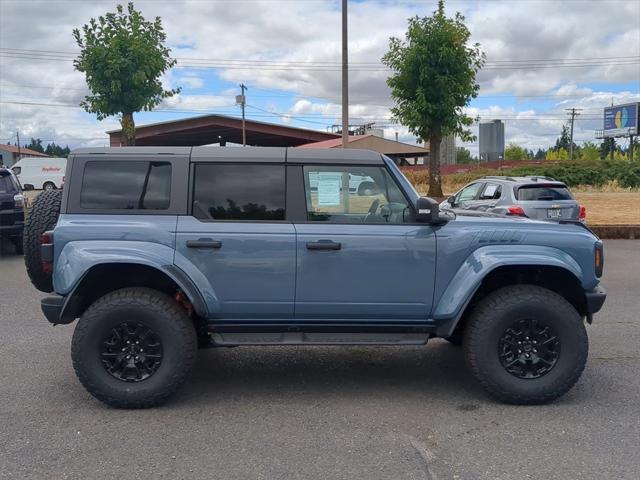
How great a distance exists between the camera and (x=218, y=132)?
42031 mm

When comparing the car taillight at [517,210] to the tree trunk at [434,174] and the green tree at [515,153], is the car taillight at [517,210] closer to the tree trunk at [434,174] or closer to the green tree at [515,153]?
the tree trunk at [434,174]

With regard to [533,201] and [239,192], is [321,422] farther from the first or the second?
[533,201]

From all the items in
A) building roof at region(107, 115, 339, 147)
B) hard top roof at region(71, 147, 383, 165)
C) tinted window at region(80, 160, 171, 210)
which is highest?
building roof at region(107, 115, 339, 147)

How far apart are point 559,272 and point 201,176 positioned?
2.81m

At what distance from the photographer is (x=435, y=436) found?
4.05 meters

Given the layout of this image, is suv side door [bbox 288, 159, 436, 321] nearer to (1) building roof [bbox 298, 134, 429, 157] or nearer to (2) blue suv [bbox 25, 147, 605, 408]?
(2) blue suv [bbox 25, 147, 605, 408]

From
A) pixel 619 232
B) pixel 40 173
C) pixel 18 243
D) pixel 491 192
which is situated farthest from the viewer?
pixel 40 173

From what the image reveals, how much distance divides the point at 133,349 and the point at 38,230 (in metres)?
1.25

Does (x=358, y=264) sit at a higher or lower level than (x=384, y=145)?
lower

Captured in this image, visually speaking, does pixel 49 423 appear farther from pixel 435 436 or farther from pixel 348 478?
pixel 435 436

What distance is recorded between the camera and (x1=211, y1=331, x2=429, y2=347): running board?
4539mm

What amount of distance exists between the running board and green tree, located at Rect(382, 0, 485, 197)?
14.9 m

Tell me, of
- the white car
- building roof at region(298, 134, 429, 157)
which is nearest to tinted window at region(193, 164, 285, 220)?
building roof at region(298, 134, 429, 157)

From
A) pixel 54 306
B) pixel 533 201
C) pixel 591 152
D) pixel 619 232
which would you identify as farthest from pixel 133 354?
pixel 591 152
